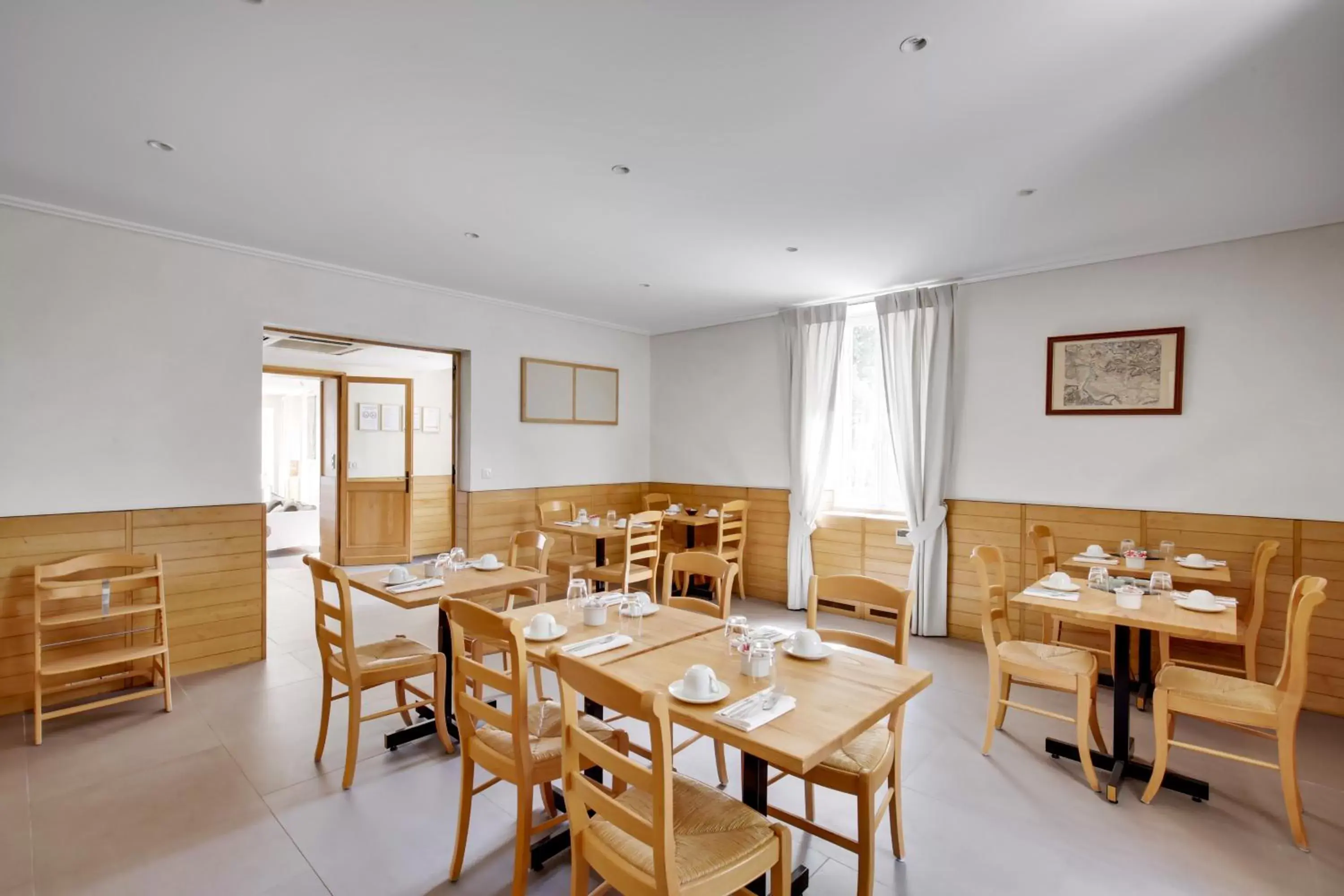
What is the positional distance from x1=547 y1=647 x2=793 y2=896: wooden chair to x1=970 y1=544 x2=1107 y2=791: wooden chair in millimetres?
1607

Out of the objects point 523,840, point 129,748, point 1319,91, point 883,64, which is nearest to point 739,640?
point 523,840

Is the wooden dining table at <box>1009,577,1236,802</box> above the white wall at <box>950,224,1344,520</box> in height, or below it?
below

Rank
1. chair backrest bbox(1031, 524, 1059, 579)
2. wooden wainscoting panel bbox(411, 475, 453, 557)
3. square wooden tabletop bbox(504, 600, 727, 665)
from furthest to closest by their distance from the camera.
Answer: wooden wainscoting panel bbox(411, 475, 453, 557)
chair backrest bbox(1031, 524, 1059, 579)
square wooden tabletop bbox(504, 600, 727, 665)

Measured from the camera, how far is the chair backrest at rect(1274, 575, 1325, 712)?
87.3 inches

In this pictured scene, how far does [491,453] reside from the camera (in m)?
5.43

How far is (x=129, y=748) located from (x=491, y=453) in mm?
2994

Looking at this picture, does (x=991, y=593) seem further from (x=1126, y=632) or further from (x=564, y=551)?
(x=564, y=551)

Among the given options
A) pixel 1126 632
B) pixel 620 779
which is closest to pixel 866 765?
pixel 620 779

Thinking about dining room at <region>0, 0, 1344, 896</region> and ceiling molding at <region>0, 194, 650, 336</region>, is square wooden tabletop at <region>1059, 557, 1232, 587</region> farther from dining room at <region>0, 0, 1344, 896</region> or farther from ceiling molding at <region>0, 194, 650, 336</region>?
ceiling molding at <region>0, 194, 650, 336</region>

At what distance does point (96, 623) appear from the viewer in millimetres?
3594

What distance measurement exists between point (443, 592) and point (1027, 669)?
8.75ft

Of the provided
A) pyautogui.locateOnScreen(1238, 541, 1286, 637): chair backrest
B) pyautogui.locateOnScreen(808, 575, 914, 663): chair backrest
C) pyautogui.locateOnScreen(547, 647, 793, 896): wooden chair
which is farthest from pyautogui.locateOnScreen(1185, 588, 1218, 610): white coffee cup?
pyautogui.locateOnScreen(547, 647, 793, 896): wooden chair

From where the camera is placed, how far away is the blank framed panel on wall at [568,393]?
5730 millimetres

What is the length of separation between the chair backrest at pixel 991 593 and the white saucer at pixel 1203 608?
2.29ft
